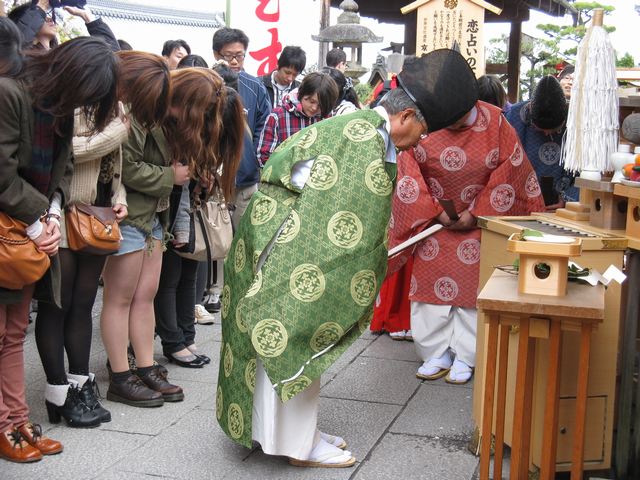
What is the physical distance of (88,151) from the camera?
12.8 feet

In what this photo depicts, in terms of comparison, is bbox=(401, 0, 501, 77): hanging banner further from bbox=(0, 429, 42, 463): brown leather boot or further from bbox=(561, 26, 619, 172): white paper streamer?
bbox=(0, 429, 42, 463): brown leather boot

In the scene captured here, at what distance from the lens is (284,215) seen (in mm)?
3553

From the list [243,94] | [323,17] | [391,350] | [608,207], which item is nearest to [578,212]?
[608,207]

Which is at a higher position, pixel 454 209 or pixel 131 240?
pixel 454 209

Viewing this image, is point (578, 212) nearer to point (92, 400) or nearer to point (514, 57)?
point (92, 400)

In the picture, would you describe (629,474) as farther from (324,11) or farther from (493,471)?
(324,11)

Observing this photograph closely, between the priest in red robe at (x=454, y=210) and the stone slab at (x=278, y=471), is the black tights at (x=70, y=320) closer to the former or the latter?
the stone slab at (x=278, y=471)

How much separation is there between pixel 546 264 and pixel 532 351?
348 mm

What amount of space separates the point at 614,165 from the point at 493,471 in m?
1.45

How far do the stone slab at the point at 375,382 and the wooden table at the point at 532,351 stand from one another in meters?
1.44

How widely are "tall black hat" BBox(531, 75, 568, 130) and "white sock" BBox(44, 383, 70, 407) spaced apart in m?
3.29

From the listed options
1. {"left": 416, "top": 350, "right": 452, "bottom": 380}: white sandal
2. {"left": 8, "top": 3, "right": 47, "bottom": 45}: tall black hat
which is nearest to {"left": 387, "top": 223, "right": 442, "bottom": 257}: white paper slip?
{"left": 416, "top": 350, "right": 452, "bottom": 380}: white sandal

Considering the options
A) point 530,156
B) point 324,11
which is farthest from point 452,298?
point 324,11

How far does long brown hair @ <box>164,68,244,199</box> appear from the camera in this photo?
4379mm
